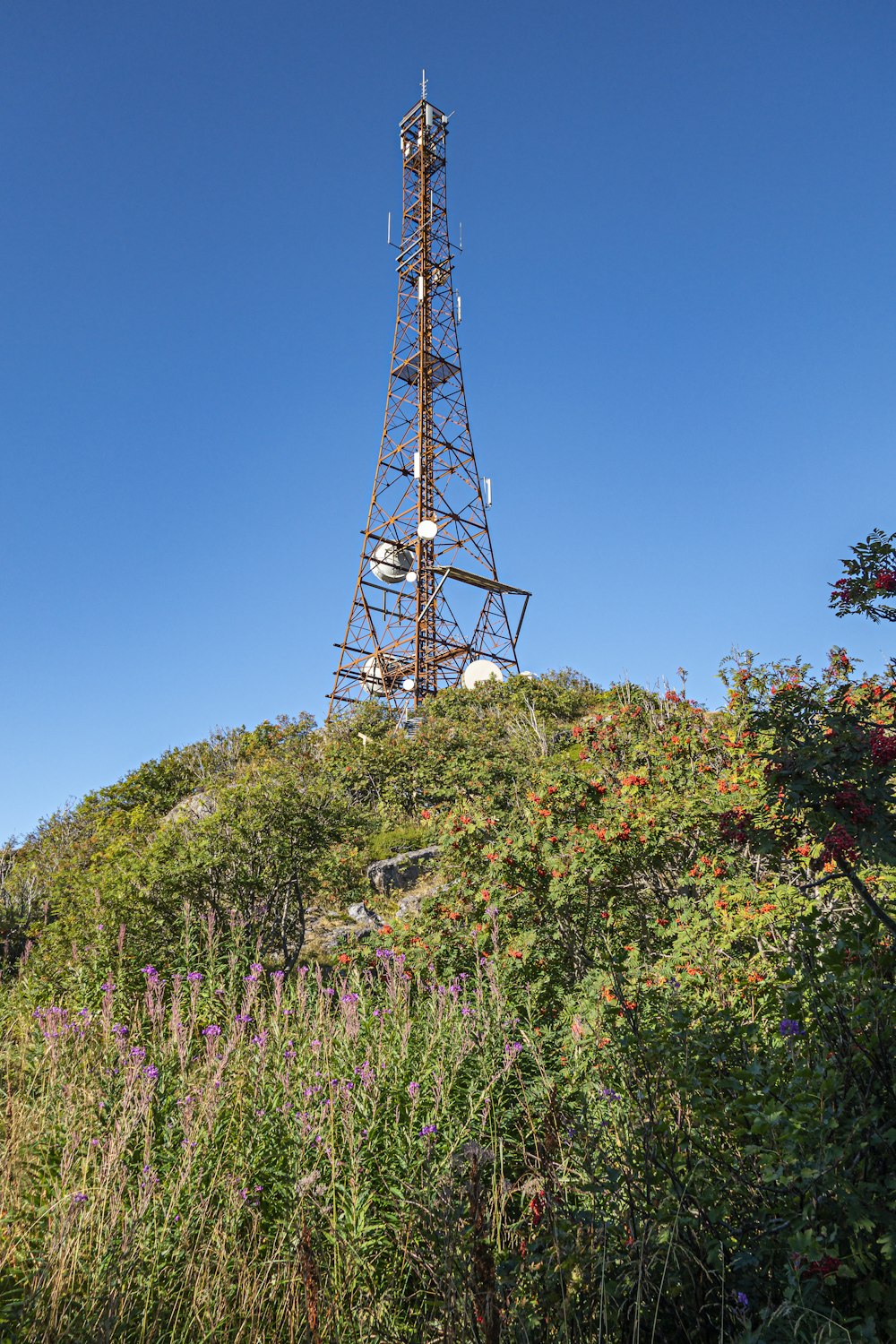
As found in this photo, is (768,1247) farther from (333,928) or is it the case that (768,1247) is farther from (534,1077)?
(333,928)

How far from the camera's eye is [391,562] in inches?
1009

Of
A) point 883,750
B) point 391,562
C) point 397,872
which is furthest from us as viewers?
point 391,562

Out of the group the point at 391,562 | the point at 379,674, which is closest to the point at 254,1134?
the point at 379,674

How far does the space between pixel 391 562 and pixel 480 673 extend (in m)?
5.54

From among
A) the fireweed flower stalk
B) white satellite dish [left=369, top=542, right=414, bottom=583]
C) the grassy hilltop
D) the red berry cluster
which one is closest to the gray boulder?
the grassy hilltop

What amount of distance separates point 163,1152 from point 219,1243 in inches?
25.8

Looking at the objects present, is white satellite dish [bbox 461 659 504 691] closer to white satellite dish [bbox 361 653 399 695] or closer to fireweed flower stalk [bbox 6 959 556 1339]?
white satellite dish [bbox 361 653 399 695]

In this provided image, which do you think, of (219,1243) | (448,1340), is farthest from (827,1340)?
(219,1243)

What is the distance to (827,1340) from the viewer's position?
172cm

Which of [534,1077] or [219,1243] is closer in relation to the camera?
[219,1243]

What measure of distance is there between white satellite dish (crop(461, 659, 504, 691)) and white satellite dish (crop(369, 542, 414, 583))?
4.46 meters

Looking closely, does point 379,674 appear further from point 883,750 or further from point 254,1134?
point 883,750

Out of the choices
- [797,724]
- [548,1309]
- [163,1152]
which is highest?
[797,724]

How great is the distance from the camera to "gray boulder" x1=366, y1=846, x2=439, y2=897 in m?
11.6
